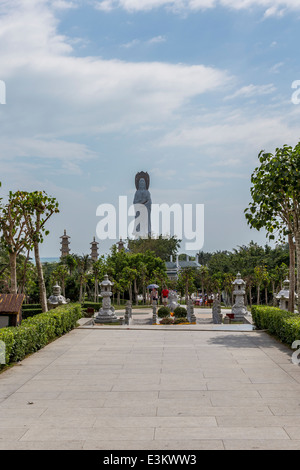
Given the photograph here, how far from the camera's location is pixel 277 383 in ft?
29.6

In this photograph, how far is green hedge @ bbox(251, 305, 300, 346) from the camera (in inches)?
501

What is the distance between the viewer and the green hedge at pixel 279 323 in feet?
41.8

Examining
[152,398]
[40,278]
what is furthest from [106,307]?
[152,398]

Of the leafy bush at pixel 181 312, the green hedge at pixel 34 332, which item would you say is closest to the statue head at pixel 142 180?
the leafy bush at pixel 181 312

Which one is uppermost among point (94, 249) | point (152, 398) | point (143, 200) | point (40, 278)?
point (143, 200)

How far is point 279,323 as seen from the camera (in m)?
14.7

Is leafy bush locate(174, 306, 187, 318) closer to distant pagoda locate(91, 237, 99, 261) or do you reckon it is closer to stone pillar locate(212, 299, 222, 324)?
stone pillar locate(212, 299, 222, 324)

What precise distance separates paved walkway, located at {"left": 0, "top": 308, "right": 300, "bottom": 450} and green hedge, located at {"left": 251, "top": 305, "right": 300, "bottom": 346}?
1.51 ft

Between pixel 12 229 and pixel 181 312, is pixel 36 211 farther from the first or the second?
pixel 181 312

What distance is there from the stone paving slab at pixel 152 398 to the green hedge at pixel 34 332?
Answer: 0.29 m

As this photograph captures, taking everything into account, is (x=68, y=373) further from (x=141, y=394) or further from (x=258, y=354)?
(x=258, y=354)

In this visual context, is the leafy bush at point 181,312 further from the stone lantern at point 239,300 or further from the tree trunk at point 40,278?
the tree trunk at point 40,278

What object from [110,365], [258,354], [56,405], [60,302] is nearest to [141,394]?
[56,405]

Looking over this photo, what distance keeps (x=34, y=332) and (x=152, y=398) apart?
18.4 feet
